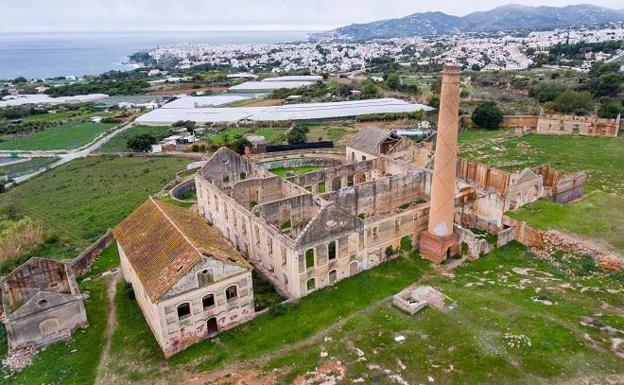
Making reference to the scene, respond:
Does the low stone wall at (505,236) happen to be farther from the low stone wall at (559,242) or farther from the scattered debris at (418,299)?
the scattered debris at (418,299)

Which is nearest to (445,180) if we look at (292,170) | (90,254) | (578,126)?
(90,254)

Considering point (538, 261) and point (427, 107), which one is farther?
point (427, 107)

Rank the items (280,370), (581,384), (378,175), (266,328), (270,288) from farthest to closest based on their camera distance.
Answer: (378,175)
(270,288)
(266,328)
(280,370)
(581,384)

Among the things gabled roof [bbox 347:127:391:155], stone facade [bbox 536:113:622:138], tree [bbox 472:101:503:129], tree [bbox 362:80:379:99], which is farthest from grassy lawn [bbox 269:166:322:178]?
tree [bbox 362:80:379:99]

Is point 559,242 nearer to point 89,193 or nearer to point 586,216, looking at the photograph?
point 586,216

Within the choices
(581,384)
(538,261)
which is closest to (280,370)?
(581,384)

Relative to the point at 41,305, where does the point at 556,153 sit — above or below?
below

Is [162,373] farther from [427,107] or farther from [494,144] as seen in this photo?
[427,107]
